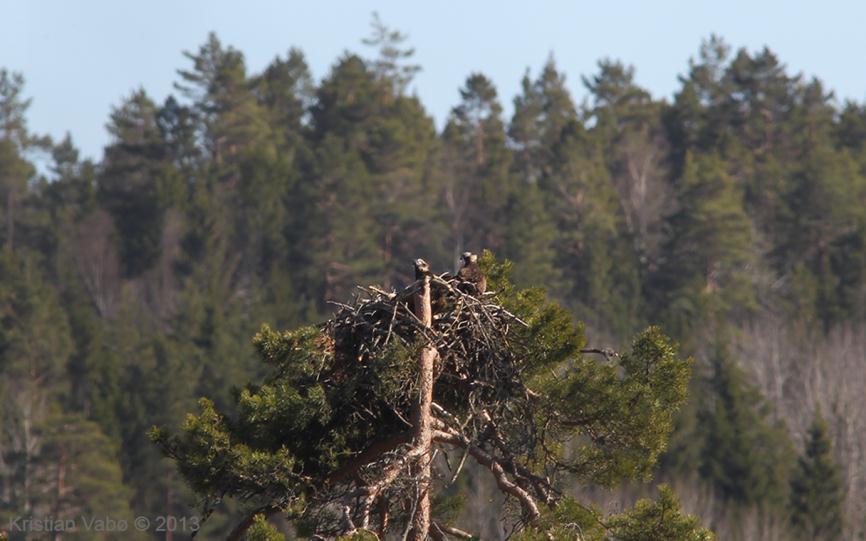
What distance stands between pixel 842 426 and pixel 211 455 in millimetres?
50806

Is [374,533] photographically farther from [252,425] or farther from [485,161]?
[485,161]

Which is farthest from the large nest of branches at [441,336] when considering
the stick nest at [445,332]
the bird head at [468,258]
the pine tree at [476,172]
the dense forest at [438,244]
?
the pine tree at [476,172]

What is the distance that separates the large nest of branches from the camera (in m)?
10.8

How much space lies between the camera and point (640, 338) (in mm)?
11602

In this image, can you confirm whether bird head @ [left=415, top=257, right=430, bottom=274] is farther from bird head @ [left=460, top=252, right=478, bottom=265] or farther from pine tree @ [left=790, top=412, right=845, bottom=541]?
pine tree @ [left=790, top=412, right=845, bottom=541]

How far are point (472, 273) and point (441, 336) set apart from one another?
29.7 inches

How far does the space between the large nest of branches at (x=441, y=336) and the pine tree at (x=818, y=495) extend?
4090 cm

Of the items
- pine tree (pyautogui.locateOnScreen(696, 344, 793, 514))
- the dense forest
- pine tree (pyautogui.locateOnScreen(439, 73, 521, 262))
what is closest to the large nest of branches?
the dense forest

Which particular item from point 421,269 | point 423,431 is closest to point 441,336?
point 421,269

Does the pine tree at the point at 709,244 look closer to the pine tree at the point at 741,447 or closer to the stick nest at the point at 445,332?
the pine tree at the point at 741,447

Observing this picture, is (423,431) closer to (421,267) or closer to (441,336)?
(441,336)

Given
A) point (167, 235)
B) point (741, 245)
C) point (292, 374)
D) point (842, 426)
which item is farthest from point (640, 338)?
point (167, 235)

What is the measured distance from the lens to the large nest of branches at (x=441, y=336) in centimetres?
1080

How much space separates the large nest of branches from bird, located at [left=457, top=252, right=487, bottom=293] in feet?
0.33
